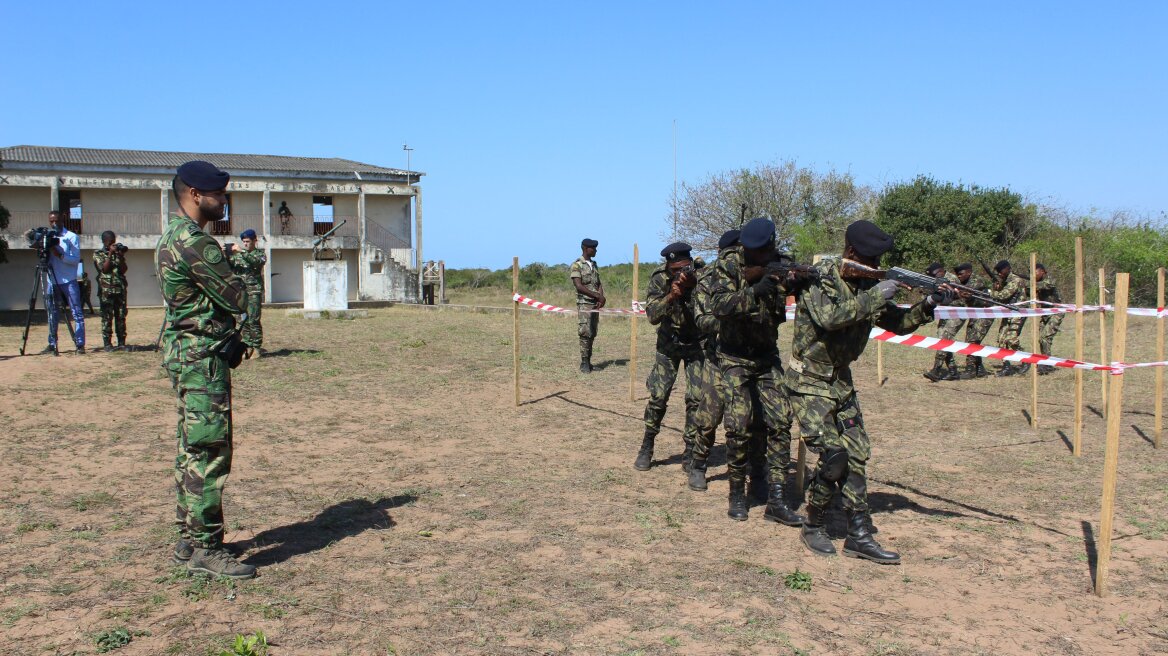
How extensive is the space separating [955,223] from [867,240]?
1098 inches

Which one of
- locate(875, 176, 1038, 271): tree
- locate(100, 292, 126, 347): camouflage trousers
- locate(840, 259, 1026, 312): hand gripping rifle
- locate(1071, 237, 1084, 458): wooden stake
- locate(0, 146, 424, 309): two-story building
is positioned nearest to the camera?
locate(840, 259, 1026, 312): hand gripping rifle

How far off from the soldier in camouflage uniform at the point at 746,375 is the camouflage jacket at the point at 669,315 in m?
1.12

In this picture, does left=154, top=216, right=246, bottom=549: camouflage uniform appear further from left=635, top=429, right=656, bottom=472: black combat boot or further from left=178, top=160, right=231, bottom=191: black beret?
left=635, top=429, right=656, bottom=472: black combat boot

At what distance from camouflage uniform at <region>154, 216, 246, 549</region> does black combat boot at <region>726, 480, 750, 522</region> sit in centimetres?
Result: 330

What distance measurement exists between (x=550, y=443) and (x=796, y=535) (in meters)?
Answer: 3.28

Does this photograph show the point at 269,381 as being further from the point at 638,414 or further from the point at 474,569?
the point at 474,569

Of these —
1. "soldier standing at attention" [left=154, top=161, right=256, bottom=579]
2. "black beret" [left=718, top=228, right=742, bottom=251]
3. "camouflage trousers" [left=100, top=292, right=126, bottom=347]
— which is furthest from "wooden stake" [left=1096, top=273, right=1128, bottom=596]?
"camouflage trousers" [left=100, top=292, right=126, bottom=347]

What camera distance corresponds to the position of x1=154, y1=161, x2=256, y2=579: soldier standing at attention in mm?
4496

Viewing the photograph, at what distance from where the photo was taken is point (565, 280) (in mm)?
43312

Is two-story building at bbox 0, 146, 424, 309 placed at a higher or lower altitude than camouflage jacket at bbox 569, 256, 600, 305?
higher

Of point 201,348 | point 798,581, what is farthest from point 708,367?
point 201,348

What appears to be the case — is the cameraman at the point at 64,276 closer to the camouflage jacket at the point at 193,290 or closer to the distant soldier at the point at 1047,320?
the camouflage jacket at the point at 193,290

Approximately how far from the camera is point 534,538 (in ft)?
18.1

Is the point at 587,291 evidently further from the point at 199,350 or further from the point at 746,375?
the point at 199,350
